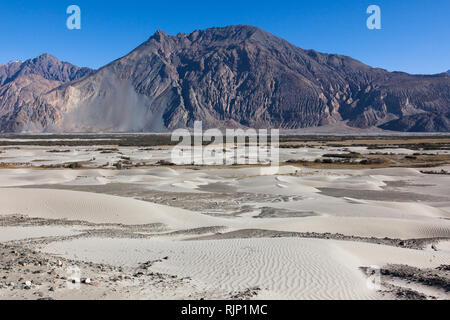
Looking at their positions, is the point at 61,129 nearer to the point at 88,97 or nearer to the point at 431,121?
the point at 88,97

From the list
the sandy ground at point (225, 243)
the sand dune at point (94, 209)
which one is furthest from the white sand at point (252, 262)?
the sand dune at point (94, 209)

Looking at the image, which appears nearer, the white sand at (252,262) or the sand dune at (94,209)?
the white sand at (252,262)

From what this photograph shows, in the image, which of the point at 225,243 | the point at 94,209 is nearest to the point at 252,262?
the point at 225,243

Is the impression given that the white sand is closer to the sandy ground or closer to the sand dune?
the sandy ground

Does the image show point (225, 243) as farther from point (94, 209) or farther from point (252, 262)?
point (94, 209)

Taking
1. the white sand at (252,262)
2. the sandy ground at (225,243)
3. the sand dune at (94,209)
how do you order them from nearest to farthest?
the sandy ground at (225,243), the white sand at (252,262), the sand dune at (94,209)

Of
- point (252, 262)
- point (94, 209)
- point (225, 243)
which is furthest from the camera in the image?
point (94, 209)

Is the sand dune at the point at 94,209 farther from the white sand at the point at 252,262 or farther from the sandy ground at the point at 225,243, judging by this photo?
the white sand at the point at 252,262

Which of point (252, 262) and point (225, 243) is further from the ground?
point (252, 262)
